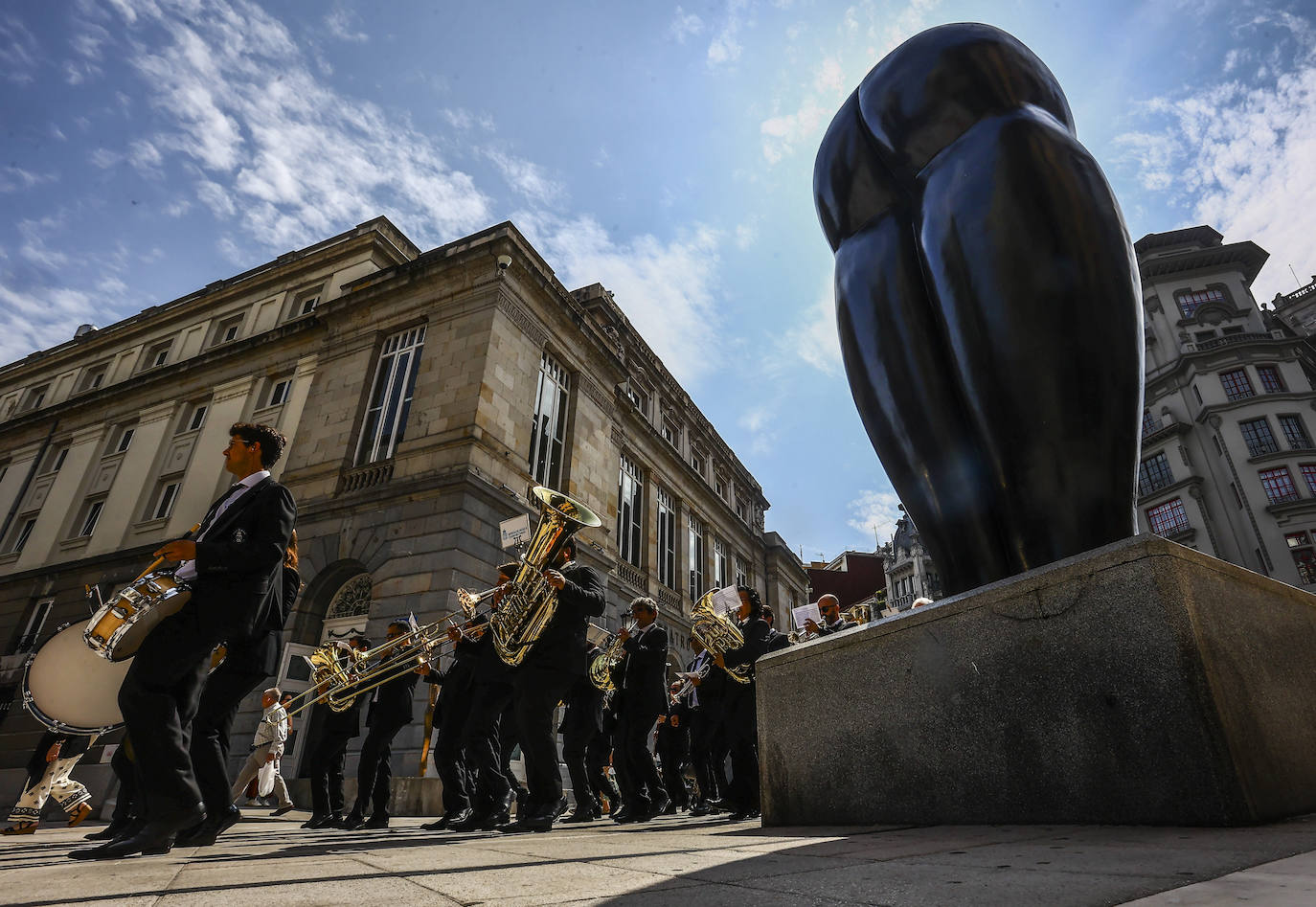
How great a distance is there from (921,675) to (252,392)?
65.6ft

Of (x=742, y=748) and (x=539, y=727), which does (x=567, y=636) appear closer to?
(x=539, y=727)

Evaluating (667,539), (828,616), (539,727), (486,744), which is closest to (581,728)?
(486,744)

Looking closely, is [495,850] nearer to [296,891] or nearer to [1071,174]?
[296,891]

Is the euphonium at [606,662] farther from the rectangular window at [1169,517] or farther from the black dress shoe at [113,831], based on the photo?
the rectangular window at [1169,517]

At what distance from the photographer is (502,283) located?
48.8 feet

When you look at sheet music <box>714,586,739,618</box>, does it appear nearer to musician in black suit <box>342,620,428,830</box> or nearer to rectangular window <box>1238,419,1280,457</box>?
musician in black suit <box>342,620,428,830</box>

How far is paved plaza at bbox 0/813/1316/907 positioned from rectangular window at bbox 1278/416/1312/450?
123ft

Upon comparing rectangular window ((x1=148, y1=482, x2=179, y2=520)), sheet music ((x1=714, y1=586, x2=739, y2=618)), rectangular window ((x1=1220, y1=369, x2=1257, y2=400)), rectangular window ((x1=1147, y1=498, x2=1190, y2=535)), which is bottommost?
sheet music ((x1=714, y1=586, x2=739, y2=618))

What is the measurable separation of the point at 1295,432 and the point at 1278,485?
2968mm

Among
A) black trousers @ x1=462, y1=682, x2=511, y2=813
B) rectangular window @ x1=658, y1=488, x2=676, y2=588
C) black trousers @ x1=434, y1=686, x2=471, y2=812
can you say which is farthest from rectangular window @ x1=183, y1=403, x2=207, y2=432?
black trousers @ x1=462, y1=682, x2=511, y2=813

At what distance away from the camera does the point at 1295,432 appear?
2964 cm

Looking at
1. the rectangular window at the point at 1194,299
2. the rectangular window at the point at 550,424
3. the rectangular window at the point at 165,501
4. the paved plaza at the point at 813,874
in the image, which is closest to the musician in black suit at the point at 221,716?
the paved plaza at the point at 813,874

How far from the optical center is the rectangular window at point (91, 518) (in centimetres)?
1977

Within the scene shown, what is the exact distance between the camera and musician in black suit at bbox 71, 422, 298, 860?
268cm
